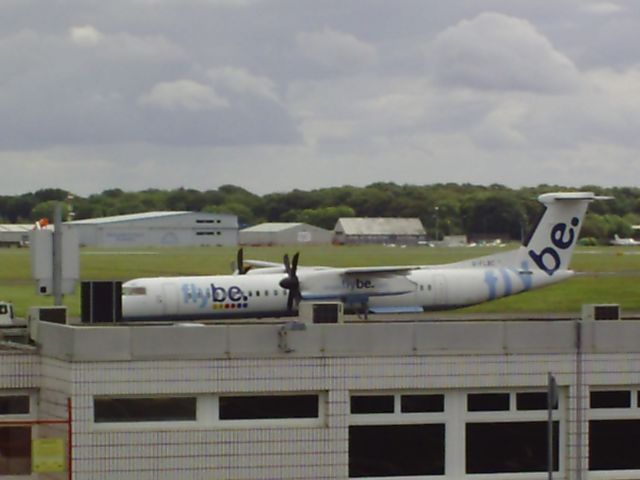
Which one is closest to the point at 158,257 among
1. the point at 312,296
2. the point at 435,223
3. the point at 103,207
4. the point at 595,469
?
the point at 103,207

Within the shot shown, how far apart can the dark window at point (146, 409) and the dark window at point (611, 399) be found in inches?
220

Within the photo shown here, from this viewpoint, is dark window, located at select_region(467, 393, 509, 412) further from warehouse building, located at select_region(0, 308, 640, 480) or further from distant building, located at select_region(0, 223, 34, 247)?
distant building, located at select_region(0, 223, 34, 247)

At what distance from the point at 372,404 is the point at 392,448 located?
2.13 ft

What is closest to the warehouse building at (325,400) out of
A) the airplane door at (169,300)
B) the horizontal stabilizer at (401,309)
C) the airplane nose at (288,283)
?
the airplane door at (169,300)

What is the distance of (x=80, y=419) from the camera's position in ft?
54.1

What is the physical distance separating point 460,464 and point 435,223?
12493 cm

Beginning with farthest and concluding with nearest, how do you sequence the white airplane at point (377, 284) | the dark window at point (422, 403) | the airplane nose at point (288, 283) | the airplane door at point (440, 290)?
the airplane door at point (440, 290) < the airplane nose at point (288, 283) < the white airplane at point (377, 284) < the dark window at point (422, 403)

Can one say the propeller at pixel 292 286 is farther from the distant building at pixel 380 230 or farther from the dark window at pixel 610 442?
the distant building at pixel 380 230

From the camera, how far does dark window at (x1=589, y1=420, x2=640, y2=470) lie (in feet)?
58.7

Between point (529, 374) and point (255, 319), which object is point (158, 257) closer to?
point (255, 319)

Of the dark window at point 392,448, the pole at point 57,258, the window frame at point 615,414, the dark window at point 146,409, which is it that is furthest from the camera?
the pole at point 57,258

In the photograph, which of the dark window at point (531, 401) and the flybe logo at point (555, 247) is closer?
the dark window at point (531, 401)

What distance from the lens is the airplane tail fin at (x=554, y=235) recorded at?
5159cm

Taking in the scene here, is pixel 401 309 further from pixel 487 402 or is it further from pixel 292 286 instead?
pixel 487 402
